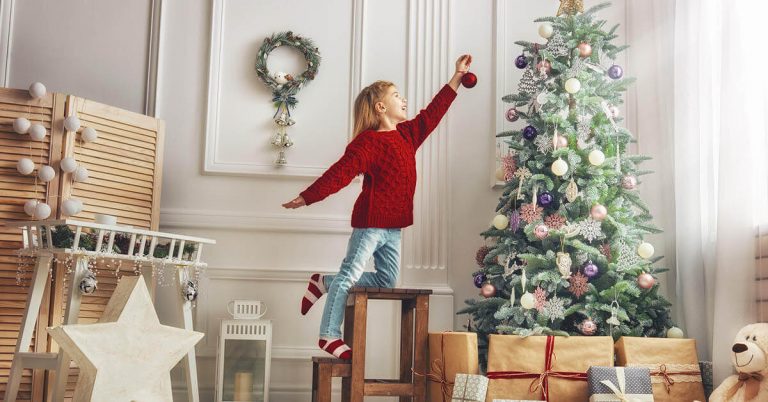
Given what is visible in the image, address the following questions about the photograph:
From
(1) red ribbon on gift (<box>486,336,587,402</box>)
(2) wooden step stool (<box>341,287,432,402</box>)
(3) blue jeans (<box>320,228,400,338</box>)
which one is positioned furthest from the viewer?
(3) blue jeans (<box>320,228,400,338</box>)

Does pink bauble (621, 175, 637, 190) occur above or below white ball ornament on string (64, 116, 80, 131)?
below

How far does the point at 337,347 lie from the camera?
312 centimetres

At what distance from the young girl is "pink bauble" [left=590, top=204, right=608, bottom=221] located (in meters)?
0.77

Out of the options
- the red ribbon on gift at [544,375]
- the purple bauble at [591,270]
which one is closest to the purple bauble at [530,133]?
the purple bauble at [591,270]

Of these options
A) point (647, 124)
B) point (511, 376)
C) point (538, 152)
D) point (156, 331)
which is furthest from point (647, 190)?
point (156, 331)

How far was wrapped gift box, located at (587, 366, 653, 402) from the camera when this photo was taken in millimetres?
2801

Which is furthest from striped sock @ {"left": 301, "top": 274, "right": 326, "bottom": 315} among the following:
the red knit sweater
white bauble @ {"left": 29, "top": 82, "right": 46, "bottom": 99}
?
white bauble @ {"left": 29, "top": 82, "right": 46, "bottom": 99}

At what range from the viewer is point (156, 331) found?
2.39m

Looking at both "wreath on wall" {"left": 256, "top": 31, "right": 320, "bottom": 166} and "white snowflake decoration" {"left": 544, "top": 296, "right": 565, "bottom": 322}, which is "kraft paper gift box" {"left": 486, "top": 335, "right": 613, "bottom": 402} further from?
"wreath on wall" {"left": 256, "top": 31, "right": 320, "bottom": 166}

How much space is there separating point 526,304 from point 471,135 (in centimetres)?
125

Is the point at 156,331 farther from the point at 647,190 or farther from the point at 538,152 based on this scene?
the point at 647,190

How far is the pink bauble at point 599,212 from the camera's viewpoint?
316 cm

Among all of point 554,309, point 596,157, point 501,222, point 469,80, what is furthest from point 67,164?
point 596,157

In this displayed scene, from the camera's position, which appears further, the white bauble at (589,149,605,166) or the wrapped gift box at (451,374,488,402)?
the white bauble at (589,149,605,166)
